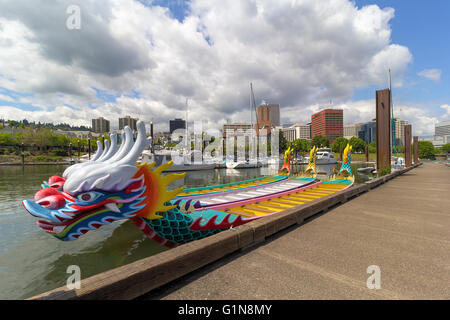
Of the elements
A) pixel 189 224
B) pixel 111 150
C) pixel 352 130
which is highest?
pixel 352 130

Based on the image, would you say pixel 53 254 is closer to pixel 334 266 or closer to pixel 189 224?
pixel 189 224

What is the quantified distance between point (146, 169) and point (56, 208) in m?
1.52

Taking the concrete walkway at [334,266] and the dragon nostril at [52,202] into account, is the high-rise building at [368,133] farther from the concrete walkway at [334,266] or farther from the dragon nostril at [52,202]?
the dragon nostril at [52,202]

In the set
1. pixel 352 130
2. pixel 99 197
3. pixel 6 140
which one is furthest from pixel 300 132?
pixel 99 197

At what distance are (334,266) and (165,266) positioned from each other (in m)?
2.50

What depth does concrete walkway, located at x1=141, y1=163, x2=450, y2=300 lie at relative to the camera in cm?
252

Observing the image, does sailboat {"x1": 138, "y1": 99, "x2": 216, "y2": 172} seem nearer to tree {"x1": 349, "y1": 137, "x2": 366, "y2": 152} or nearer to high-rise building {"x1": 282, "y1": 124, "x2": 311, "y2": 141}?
tree {"x1": 349, "y1": 137, "x2": 366, "y2": 152}

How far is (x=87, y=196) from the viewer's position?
10.8 feet

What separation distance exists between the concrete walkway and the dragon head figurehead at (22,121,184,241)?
5.18 ft

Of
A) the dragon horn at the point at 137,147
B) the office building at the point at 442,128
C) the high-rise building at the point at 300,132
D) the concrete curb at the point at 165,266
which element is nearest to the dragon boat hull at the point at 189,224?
the concrete curb at the point at 165,266

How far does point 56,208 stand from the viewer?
11.1 ft

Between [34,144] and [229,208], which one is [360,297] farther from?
[34,144]
